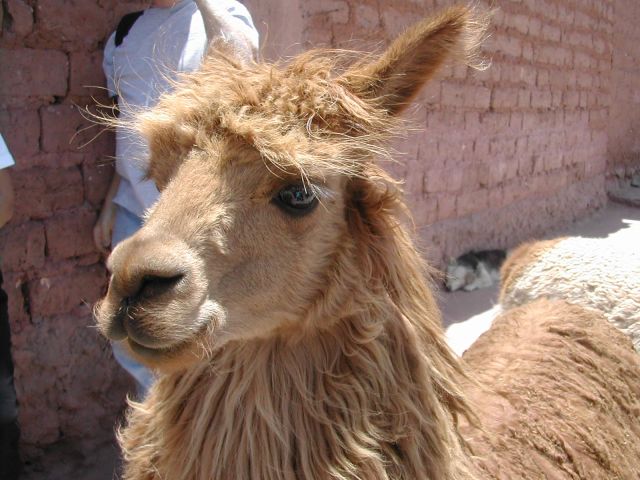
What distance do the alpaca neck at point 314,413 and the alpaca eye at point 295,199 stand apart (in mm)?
306

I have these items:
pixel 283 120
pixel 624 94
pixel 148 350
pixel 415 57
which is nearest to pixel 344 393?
pixel 148 350

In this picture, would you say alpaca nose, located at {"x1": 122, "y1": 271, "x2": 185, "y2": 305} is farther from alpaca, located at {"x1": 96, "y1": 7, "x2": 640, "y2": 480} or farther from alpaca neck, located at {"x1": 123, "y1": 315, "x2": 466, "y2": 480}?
alpaca neck, located at {"x1": 123, "y1": 315, "x2": 466, "y2": 480}

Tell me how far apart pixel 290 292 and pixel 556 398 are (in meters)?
1.11

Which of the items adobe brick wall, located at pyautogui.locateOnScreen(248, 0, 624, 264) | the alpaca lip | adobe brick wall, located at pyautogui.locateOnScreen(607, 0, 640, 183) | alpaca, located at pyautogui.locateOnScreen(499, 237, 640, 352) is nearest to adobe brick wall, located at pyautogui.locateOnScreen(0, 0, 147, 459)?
adobe brick wall, located at pyautogui.locateOnScreen(248, 0, 624, 264)

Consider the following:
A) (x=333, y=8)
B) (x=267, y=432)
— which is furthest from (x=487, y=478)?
(x=333, y=8)

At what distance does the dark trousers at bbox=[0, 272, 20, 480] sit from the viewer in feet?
7.81

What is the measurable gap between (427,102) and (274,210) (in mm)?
4298

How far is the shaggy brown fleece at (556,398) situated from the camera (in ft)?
6.15

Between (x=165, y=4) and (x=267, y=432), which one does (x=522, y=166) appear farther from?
(x=267, y=432)

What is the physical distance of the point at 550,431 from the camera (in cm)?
200

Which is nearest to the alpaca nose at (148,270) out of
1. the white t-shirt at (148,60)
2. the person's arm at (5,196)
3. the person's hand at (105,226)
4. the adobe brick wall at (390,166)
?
the white t-shirt at (148,60)

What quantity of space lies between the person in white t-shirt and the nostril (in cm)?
102

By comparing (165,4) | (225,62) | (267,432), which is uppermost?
(165,4)

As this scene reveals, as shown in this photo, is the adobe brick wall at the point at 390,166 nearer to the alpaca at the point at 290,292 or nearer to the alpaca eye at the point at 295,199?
the alpaca at the point at 290,292
